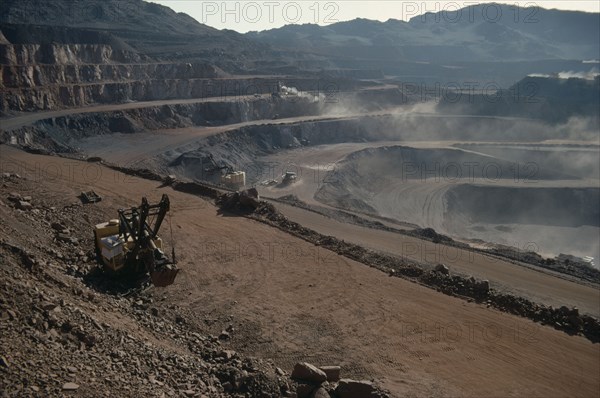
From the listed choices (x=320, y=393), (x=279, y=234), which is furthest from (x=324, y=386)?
(x=279, y=234)

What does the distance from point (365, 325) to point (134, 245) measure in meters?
6.77

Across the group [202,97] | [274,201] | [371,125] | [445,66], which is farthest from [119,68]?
[445,66]

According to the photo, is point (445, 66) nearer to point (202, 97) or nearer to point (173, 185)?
point (202, 97)

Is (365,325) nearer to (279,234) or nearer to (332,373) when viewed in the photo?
(332,373)

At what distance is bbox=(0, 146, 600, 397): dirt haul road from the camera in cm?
1233

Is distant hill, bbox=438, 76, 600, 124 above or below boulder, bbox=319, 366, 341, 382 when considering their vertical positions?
above

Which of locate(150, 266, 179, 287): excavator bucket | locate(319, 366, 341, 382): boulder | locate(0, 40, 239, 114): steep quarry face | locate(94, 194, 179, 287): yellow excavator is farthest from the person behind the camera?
locate(0, 40, 239, 114): steep quarry face

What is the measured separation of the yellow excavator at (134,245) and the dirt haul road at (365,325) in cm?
145

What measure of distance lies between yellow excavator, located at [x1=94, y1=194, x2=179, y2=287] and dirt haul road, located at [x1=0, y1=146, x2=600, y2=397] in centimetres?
145

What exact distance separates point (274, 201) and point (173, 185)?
664cm

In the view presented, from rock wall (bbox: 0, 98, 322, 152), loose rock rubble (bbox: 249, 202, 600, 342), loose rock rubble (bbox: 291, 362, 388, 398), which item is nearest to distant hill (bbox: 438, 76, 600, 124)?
rock wall (bbox: 0, 98, 322, 152)

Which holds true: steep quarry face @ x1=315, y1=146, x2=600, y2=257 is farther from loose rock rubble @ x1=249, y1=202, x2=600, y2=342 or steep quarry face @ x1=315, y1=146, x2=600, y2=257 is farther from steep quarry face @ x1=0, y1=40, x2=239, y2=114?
steep quarry face @ x1=0, y1=40, x2=239, y2=114

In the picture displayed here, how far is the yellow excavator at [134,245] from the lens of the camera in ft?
42.1

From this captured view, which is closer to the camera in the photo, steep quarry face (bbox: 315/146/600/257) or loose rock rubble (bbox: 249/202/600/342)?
loose rock rubble (bbox: 249/202/600/342)
